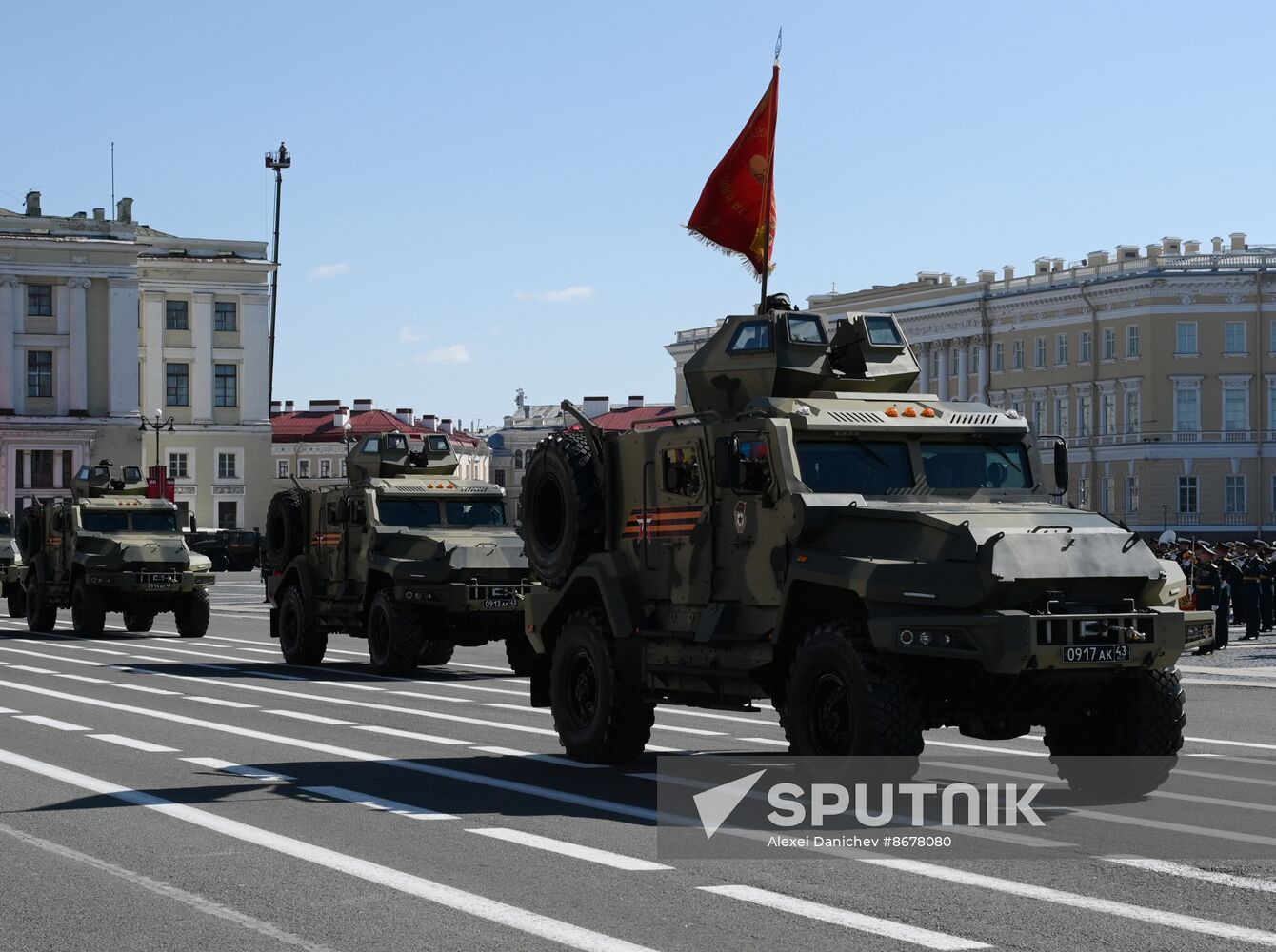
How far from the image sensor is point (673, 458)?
582 inches

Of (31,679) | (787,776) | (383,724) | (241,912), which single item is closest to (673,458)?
(787,776)

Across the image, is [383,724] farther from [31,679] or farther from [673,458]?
[31,679]

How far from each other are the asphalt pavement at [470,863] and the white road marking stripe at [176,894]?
0.02 metres

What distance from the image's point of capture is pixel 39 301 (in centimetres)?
10525

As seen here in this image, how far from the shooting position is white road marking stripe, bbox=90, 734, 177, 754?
16.0m

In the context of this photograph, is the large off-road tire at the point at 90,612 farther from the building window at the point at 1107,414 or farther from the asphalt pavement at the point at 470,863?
the building window at the point at 1107,414

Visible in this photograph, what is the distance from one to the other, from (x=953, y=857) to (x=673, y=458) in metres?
4.95

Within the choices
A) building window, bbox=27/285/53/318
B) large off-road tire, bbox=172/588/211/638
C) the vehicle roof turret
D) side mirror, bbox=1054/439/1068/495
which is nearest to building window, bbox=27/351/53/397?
building window, bbox=27/285/53/318

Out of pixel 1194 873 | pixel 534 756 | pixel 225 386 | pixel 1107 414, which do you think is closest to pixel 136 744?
pixel 534 756

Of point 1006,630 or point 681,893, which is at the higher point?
point 1006,630

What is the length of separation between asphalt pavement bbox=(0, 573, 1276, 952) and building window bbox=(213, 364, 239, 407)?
307ft

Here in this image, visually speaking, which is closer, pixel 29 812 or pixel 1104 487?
pixel 29 812

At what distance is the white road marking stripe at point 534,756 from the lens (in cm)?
1495

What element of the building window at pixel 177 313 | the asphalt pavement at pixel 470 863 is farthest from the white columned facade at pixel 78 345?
the asphalt pavement at pixel 470 863
